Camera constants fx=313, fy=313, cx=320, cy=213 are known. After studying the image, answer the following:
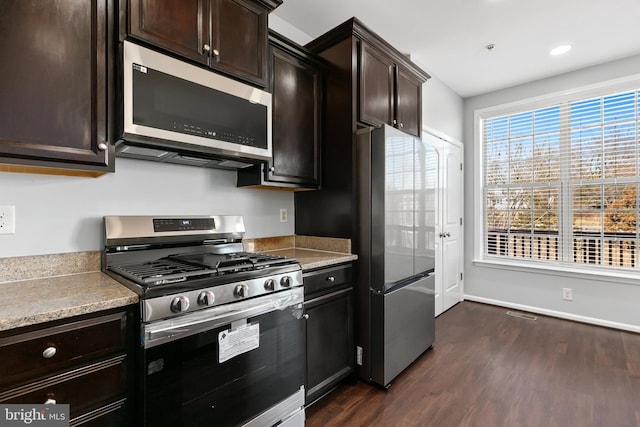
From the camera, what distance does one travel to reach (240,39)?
1.76m

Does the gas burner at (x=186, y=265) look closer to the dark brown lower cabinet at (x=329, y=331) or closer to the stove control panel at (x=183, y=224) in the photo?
the stove control panel at (x=183, y=224)

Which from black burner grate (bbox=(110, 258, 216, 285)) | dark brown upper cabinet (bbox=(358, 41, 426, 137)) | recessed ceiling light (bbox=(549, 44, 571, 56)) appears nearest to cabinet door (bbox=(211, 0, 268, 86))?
dark brown upper cabinet (bbox=(358, 41, 426, 137))

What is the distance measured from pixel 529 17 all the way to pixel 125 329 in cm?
346

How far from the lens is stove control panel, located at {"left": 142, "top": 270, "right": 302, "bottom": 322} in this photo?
1184 mm

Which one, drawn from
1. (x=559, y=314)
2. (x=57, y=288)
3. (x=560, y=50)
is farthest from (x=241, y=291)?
(x=559, y=314)

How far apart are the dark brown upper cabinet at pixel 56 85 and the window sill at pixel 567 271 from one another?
166 inches

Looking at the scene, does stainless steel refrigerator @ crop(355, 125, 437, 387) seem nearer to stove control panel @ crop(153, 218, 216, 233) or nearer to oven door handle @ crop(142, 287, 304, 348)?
oven door handle @ crop(142, 287, 304, 348)

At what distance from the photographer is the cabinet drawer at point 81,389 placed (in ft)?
3.24

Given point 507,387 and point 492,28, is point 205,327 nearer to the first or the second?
point 507,387

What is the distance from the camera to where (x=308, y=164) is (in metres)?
2.28

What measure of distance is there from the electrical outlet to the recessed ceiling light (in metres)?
4.30

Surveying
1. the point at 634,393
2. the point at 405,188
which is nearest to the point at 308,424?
the point at 405,188

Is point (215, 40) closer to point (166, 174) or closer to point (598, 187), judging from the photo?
point (166, 174)

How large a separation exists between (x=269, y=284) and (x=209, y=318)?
0.33 metres
